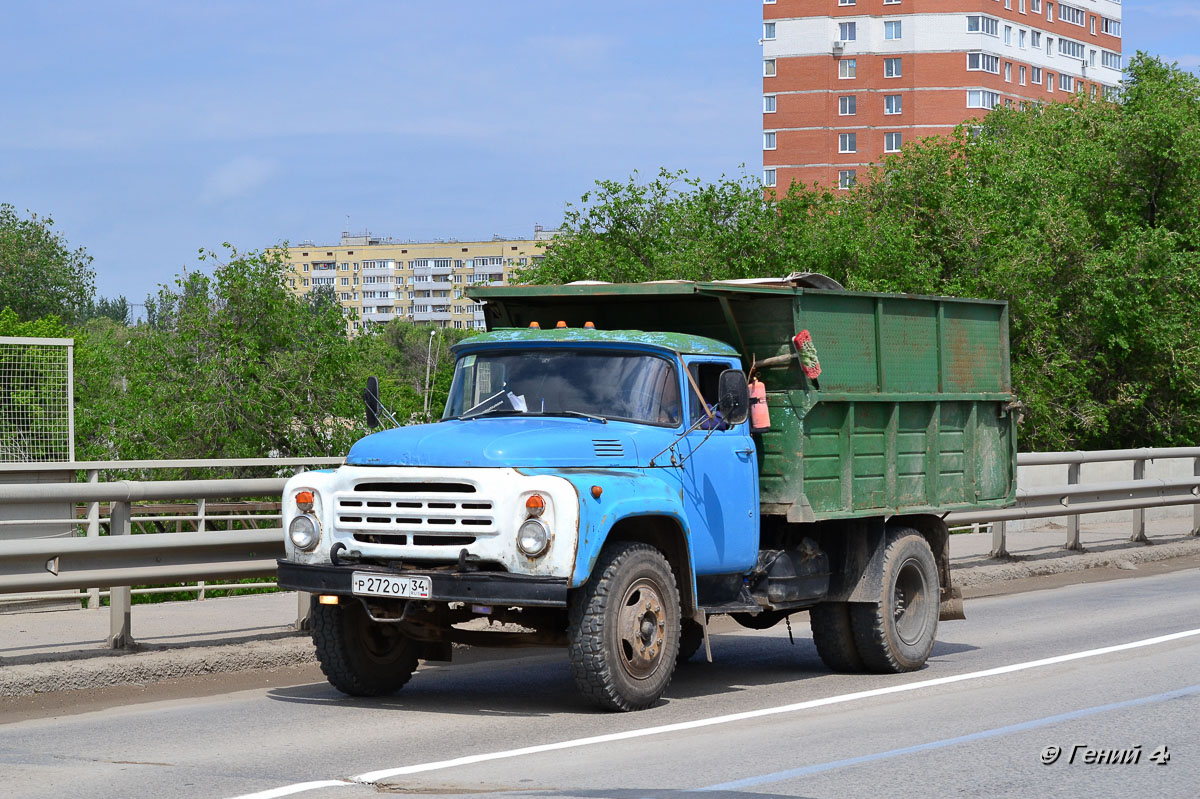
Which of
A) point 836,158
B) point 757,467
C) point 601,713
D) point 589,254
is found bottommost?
point 601,713

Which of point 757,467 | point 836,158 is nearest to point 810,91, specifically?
point 836,158

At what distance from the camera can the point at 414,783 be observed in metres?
→ 6.83

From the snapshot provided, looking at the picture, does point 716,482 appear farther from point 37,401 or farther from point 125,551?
point 37,401

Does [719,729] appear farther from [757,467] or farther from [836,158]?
[836,158]

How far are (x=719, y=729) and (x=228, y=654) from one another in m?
3.71

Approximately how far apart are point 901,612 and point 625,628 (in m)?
3.17

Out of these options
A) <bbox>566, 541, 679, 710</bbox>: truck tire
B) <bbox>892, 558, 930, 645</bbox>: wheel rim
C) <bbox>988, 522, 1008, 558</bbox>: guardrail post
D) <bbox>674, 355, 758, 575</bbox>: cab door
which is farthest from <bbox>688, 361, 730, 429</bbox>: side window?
<bbox>988, 522, 1008, 558</bbox>: guardrail post

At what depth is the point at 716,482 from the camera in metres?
9.61

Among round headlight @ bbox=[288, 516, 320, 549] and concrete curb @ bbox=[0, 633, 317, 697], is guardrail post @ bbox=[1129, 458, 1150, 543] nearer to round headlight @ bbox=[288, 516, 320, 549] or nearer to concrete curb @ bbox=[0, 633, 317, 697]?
concrete curb @ bbox=[0, 633, 317, 697]

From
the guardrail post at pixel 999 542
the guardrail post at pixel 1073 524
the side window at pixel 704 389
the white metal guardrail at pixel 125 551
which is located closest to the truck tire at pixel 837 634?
the side window at pixel 704 389

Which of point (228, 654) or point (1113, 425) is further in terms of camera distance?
point (1113, 425)

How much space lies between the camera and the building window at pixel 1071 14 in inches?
4951

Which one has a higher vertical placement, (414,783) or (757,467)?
(757,467)

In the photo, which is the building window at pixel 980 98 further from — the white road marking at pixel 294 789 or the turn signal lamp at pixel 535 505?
the white road marking at pixel 294 789
